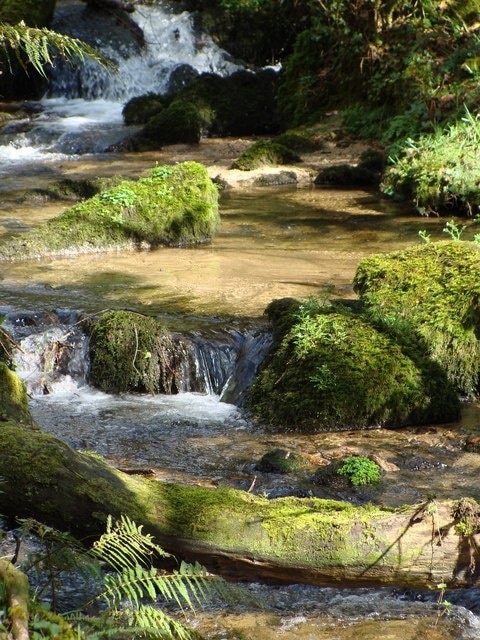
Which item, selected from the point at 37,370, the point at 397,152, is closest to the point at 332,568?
the point at 37,370

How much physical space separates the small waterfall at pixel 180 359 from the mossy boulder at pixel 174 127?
460 inches

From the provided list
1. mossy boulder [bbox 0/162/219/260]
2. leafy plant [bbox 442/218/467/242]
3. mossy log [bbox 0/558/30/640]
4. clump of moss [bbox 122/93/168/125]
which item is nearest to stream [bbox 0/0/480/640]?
mossy boulder [bbox 0/162/219/260]

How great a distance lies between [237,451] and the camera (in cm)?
684

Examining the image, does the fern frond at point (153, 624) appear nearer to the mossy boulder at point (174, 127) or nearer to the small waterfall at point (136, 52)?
the mossy boulder at point (174, 127)

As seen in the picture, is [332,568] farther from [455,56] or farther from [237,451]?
[455,56]

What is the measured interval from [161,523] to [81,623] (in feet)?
3.47

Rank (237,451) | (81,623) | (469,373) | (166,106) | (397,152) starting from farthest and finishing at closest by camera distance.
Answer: (166,106) < (397,152) < (469,373) < (237,451) < (81,623)

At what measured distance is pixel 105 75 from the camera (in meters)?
24.2

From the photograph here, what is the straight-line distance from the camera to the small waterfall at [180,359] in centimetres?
835

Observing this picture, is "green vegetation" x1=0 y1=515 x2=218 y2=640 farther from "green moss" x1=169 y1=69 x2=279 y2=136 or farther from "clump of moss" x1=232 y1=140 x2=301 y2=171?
"green moss" x1=169 y1=69 x2=279 y2=136

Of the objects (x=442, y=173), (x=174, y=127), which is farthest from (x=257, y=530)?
(x=174, y=127)

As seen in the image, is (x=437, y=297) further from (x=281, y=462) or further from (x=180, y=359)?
(x=281, y=462)

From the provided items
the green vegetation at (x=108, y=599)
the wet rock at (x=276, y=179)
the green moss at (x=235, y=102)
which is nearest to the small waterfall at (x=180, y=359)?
the green vegetation at (x=108, y=599)

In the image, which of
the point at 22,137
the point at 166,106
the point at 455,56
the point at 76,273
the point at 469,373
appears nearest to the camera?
the point at 469,373
